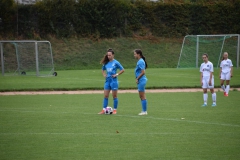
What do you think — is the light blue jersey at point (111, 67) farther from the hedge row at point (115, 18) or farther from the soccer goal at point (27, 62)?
the hedge row at point (115, 18)

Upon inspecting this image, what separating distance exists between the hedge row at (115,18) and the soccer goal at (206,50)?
586 cm

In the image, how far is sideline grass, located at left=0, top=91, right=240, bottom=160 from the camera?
31.6 feet

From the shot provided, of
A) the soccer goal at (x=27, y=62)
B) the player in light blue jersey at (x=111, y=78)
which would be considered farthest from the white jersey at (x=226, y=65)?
the soccer goal at (x=27, y=62)

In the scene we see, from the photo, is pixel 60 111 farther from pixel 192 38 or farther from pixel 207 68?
pixel 192 38

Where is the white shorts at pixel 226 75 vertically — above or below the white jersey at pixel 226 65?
below

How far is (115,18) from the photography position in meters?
48.7

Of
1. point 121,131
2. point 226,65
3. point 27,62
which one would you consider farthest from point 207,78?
point 27,62

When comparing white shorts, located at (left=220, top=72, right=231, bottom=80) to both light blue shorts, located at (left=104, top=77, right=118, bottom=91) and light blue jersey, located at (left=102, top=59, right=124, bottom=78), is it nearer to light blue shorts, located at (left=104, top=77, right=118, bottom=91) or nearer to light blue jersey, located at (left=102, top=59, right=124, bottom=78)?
light blue jersey, located at (left=102, top=59, right=124, bottom=78)

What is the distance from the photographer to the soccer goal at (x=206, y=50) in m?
41.1

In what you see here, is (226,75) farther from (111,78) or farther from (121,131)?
(121,131)

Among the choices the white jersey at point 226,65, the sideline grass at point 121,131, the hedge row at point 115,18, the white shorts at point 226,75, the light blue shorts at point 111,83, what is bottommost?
the sideline grass at point 121,131

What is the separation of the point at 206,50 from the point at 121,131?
3169 centimetres

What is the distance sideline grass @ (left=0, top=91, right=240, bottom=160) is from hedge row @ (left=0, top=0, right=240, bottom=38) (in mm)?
28308

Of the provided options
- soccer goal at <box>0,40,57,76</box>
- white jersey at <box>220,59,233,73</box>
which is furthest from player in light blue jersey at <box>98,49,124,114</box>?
soccer goal at <box>0,40,57,76</box>
